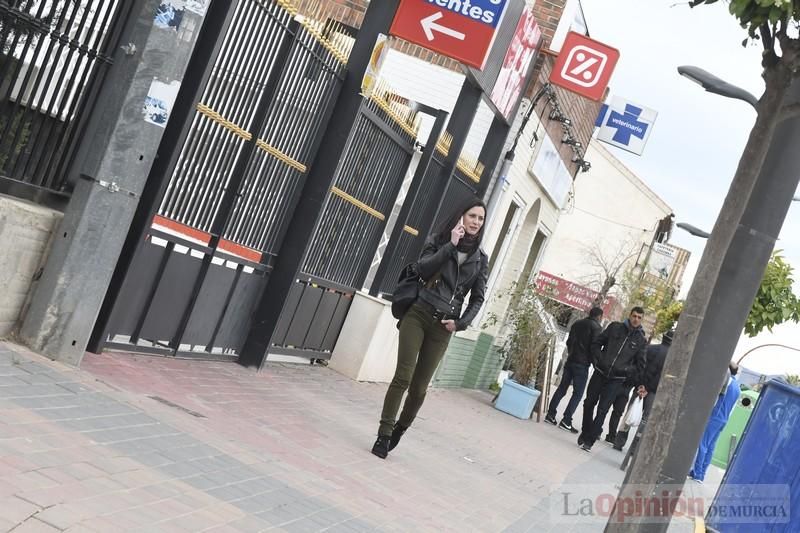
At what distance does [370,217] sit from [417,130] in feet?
4.65

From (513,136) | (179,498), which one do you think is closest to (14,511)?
(179,498)

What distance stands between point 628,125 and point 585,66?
6.12 m

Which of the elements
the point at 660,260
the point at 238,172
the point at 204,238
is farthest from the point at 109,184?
the point at 660,260

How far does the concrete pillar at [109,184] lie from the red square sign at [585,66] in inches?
373

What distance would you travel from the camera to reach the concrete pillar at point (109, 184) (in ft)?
23.4

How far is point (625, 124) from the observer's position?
2209cm

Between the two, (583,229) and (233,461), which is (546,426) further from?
(583,229)

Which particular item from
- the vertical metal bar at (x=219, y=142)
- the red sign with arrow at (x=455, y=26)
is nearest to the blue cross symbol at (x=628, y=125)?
the red sign with arrow at (x=455, y=26)

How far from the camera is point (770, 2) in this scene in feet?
17.8

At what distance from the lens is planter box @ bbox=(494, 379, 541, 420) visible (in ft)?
59.1

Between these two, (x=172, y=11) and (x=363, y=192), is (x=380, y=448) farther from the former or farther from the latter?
(x=363, y=192)

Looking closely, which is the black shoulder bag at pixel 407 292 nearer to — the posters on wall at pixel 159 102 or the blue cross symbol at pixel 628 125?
the posters on wall at pixel 159 102

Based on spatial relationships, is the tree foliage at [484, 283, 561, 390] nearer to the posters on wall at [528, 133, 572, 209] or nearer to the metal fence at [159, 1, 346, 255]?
the posters on wall at [528, 133, 572, 209]

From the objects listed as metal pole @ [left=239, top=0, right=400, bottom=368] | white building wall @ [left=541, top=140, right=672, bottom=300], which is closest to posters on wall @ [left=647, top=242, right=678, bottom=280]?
white building wall @ [left=541, top=140, right=672, bottom=300]
